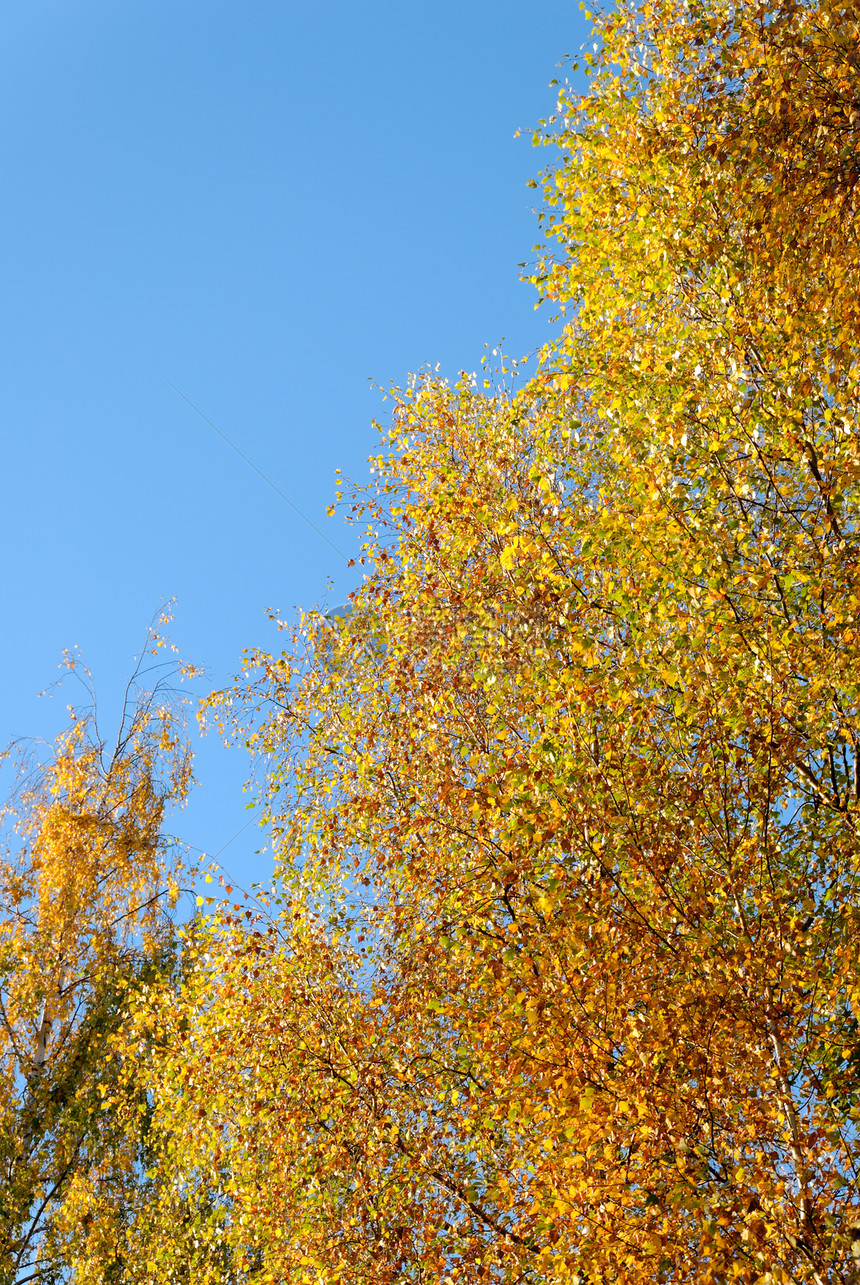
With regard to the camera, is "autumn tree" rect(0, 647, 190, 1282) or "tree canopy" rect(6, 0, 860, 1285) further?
"autumn tree" rect(0, 647, 190, 1282)

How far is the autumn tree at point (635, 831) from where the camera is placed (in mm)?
5418

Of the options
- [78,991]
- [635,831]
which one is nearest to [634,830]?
[635,831]

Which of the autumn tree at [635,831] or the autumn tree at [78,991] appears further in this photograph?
the autumn tree at [78,991]

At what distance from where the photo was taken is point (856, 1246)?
496 cm

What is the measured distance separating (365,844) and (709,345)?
5.70 metres

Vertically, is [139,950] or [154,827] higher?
[154,827]

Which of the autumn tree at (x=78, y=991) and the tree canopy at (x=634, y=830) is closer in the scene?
the tree canopy at (x=634, y=830)

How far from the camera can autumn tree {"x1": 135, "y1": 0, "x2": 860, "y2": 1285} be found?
17.8 feet

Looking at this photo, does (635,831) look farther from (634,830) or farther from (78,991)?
(78,991)

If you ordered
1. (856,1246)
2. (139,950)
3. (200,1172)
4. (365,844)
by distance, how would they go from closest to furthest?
(856,1246)
(365,844)
(200,1172)
(139,950)

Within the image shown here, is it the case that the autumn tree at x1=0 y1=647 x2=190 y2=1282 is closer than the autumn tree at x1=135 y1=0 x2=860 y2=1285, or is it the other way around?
the autumn tree at x1=135 y1=0 x2=860 y2=1285

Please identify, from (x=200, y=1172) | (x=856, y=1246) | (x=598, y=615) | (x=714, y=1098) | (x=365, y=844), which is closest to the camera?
(x=856, y=1246)

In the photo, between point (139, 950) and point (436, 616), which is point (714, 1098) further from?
point (139, 950)

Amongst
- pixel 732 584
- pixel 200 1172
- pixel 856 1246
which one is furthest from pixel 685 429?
pixel 200 1172
